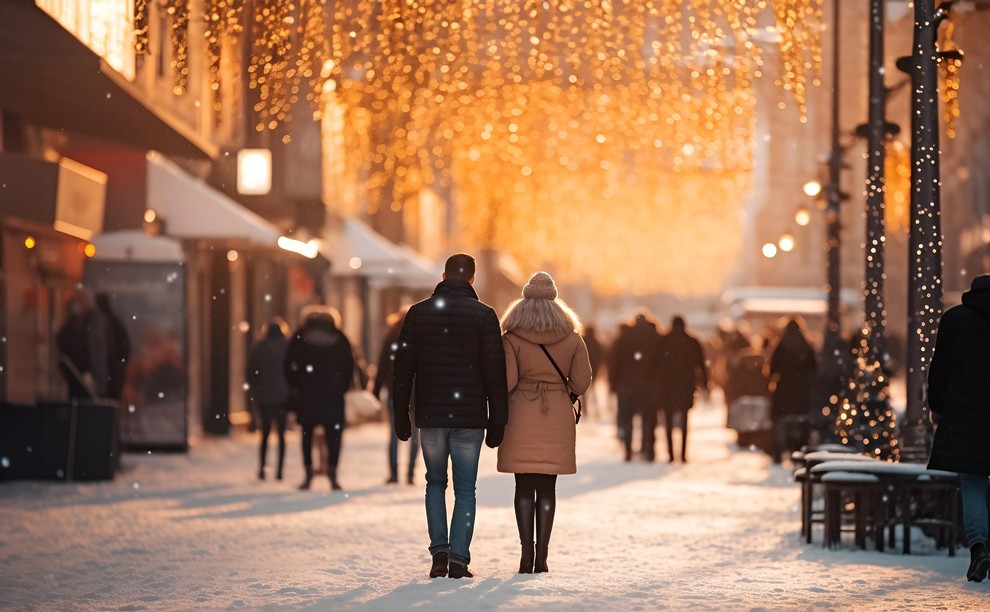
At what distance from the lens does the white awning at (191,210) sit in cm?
2655

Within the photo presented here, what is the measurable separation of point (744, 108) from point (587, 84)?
89.6 inches

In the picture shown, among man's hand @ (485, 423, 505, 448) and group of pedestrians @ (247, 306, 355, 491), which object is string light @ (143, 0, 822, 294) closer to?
group of pedestrians @ (247, 306, 355, 491)

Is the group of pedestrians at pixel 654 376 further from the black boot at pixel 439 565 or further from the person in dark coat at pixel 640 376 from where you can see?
the black boot at pixel 439 565

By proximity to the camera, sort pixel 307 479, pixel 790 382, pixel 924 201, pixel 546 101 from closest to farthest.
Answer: pixel 924 201 → pixel 307 479 → pixel 790 382 → pixel 546 101

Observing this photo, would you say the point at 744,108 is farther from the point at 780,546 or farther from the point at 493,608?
the point at 493,608

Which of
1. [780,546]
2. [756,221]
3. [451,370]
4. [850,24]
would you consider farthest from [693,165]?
[756,221]

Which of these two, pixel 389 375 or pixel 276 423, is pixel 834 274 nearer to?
pixel 389 375

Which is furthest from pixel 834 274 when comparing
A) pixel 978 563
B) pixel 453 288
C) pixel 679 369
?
pixel 453 288

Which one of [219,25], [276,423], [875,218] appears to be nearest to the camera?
[219,25]

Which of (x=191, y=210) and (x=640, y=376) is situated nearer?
(x=640, y=376)

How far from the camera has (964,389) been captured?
11312 mm

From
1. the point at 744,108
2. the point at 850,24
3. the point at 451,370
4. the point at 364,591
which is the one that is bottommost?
the point at 364,591

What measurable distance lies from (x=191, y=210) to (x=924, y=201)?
47.1 feet

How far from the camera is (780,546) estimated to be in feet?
44.7
